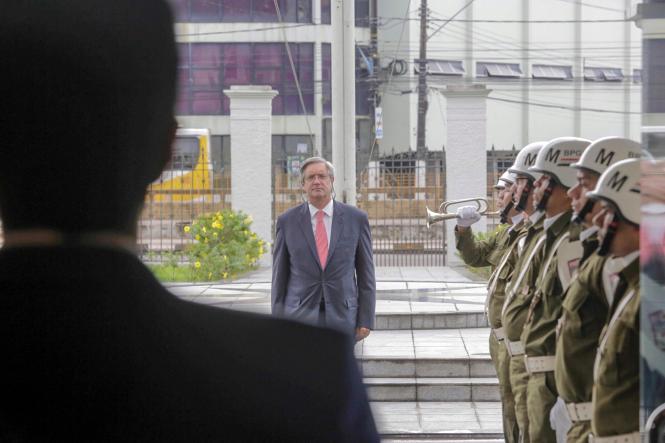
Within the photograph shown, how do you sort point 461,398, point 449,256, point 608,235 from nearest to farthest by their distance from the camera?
point 608,235, point 461,398, point 449,256

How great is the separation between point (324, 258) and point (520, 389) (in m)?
1.76

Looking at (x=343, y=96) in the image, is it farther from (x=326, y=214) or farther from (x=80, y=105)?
(x=80, y=105)

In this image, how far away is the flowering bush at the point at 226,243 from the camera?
16.0 m

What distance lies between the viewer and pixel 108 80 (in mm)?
898

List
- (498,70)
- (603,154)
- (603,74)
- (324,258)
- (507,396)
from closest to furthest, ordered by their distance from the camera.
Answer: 1. (603,154)
2. (507,396)
3. (324,258)
4. (603,74)
5. (498,70)

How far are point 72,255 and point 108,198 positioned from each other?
0.06 m

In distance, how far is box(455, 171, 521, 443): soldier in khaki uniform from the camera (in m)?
6.25

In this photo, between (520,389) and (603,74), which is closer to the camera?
(520,389)

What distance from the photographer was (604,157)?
16.2 feet

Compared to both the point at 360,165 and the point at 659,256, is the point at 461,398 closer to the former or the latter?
the point at 659,256

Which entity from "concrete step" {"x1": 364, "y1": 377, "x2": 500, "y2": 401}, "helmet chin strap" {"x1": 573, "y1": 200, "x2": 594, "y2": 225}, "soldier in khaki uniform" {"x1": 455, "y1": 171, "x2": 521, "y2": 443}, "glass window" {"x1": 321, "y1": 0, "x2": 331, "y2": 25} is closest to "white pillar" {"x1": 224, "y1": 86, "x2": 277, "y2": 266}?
"glass window" {"x1": 321, "y1": 0, "x2": 331, "y2": 25}

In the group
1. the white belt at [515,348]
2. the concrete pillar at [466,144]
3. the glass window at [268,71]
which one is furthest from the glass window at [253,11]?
the concrete pillar at [466,144]

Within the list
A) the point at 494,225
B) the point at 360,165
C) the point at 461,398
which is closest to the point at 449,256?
the point at 494,225

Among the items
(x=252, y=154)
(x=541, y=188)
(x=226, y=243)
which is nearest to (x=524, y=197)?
(x=541, y=188)
